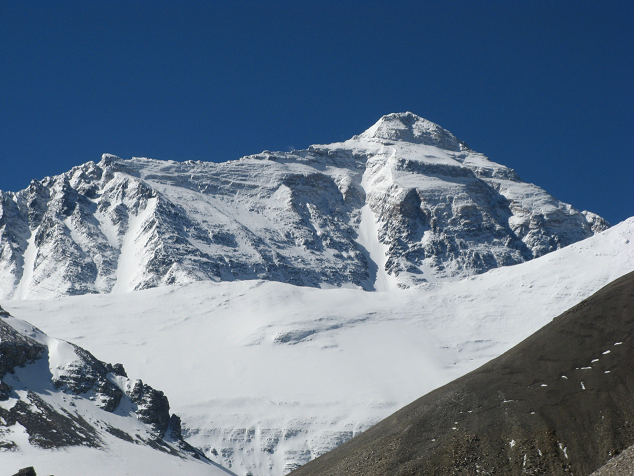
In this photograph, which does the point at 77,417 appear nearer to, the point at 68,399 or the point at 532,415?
the point at 68,399

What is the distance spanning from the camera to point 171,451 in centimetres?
15375

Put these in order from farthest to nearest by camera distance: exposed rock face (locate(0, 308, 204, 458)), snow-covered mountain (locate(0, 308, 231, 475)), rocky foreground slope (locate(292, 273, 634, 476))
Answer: exposed rock face (locate(0, 308, 204, 458)) → snow-covered mountain (locate(0, 308, 231, 475)) → rocky foreground slope (locate(292, 273, 634, 476))

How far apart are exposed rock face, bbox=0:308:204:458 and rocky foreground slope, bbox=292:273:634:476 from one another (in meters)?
51.0

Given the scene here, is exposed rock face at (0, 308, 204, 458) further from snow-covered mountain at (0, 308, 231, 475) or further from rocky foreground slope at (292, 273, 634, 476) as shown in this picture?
rocky foreground slope at (292, 273, 634, 476)

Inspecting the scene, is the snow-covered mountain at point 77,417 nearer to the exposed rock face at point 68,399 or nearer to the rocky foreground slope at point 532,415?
the exposed rock face at point 68,399

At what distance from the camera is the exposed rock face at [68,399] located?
137m

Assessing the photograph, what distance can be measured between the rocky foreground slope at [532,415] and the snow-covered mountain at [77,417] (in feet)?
142

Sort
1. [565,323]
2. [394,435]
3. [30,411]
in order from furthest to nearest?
[30,411]
[565,323]
[394,435]

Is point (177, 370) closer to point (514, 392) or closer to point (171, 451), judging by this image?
point (171, 451)

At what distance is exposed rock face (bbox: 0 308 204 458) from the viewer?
137000 mm

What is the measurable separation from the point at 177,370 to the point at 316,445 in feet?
138

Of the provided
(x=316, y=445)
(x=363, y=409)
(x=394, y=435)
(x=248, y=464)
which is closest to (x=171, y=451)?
(x=248, y=464)

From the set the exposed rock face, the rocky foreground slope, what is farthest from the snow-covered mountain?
the rocky foreground slope

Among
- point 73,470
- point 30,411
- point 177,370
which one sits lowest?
point 73,470
